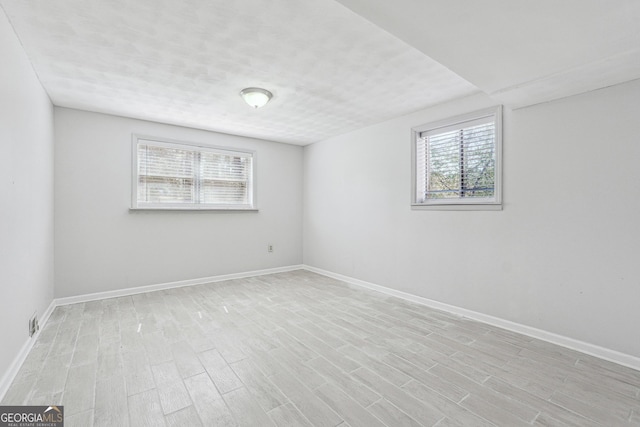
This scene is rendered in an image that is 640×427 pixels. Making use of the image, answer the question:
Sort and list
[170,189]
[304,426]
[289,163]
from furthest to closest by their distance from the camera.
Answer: [289,163]
[170,189]
[304,426]

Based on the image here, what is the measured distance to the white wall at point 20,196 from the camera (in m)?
1.91

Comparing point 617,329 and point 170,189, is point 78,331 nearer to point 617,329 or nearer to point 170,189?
point 170,189

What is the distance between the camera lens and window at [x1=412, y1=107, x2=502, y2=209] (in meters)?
3.10

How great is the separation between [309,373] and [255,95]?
2714mm

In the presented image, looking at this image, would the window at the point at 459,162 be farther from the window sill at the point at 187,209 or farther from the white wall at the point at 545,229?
the window sill at the point at 187,209

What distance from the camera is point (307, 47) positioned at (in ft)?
7.53

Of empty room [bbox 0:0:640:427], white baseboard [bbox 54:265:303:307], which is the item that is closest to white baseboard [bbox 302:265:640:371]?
empty room [bbox 0:0:640:427]

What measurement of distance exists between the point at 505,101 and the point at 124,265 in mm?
5026

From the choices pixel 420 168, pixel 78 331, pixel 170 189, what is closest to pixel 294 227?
pixel 170 189

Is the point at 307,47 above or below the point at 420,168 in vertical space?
above

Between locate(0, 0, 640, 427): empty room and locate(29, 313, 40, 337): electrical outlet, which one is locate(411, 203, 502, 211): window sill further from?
locate(29, 313, 40, 337): electrical outlet

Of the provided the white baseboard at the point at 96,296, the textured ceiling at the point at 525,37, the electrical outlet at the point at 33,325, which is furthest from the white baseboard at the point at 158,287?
the textured ceiling at the point at 525,37

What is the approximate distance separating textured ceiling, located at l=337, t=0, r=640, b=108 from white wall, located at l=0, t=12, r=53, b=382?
7.92 feet

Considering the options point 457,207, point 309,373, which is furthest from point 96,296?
point 457,207
